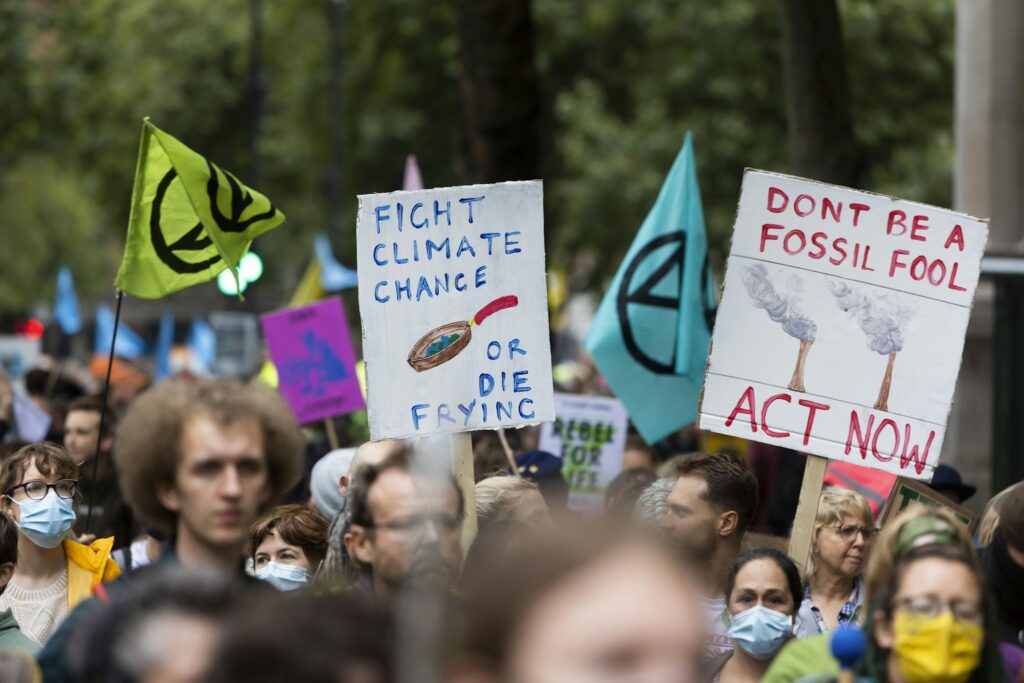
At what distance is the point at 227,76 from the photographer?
122 ft

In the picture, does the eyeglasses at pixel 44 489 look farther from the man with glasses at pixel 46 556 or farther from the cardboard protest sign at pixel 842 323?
the cardboard protest sign at pixel 842 323

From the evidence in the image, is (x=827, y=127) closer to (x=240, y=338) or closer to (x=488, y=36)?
(x=488, y=36)

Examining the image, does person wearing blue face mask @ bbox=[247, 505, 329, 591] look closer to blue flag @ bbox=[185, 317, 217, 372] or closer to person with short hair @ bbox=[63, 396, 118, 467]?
person with short hair @ bbox=[63, 396, 118, 467]

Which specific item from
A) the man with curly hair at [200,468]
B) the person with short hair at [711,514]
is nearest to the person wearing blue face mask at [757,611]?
the person with short hair at [711,514]

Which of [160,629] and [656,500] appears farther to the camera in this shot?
[656,500]

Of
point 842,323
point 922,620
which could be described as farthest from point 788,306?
point 922,620

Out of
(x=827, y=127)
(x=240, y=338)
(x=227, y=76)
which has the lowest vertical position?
(x=240, y=338)

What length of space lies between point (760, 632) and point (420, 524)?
1834 mm

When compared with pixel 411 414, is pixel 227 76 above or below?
above

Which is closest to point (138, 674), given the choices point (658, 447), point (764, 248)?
point (764, 248)

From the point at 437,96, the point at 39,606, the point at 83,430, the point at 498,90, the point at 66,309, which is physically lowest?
the point at 39,606

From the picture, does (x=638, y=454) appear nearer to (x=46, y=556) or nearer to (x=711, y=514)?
(x=711, y=514)

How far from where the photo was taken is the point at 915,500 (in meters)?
6.46

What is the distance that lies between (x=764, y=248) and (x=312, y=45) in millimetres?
26153
